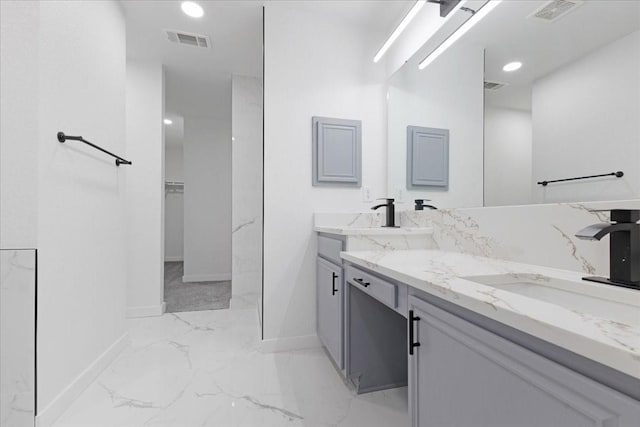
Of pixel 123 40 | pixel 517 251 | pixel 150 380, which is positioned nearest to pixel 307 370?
pixel 150 380

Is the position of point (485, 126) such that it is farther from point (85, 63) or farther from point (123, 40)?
point (123, 40)

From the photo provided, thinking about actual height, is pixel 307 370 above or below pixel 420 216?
below

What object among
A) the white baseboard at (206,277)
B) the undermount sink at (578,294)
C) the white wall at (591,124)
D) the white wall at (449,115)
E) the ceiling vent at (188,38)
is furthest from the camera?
the white baseboard at (206,277)

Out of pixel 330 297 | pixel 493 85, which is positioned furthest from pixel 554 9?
pixel 330 297

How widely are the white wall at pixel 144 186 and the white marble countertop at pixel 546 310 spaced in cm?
259

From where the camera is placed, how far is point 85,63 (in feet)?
5.37

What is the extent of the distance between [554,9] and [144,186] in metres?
3.20

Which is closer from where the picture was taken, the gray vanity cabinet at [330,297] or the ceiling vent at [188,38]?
the gray vanity cabinet at [330,297]

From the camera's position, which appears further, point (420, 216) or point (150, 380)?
point (420, 216)

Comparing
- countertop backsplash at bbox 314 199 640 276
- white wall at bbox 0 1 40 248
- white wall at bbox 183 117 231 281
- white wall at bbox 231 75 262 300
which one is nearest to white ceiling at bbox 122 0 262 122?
white wall at bbox 231 75 262 300

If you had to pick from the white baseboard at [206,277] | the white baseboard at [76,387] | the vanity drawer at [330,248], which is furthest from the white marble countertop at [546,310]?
the white baseboard at [206,277]

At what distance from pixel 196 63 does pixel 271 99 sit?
4.51ft

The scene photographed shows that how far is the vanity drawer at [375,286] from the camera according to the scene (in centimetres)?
103

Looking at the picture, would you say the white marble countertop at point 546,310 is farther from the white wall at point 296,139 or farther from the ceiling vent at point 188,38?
the ceiling vent at point 188,38
